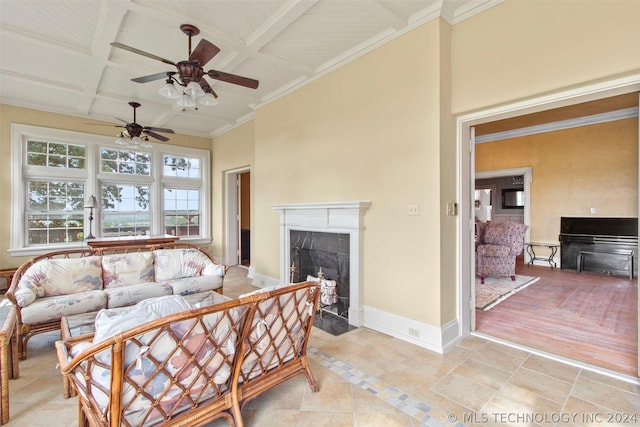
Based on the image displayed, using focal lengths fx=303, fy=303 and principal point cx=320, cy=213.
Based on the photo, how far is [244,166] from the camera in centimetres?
619

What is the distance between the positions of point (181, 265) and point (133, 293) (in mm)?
724

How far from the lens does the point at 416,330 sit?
2.89 meters

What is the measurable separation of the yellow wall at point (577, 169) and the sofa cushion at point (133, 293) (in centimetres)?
724

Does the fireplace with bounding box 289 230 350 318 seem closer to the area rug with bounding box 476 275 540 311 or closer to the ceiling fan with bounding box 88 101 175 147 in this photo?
the area rug with bounding box 476 275 540 311

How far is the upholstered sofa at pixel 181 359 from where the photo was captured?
1.25 m

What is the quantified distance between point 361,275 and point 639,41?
2.82 metres

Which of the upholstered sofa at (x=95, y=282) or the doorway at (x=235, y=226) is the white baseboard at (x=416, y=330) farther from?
the doorway at (x=235, y=226)

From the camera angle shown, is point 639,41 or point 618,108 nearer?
point 639,41

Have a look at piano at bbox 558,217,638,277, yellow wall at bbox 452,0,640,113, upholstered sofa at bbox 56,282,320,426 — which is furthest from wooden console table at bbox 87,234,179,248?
piano at bbox 558,217,638,277

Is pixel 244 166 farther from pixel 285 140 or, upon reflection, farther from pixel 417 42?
pixel 417 42

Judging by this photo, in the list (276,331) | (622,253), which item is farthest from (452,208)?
(622,253)

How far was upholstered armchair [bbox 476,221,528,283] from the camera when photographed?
5172 millimetres

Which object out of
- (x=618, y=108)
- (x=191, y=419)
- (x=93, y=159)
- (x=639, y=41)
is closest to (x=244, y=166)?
(x=93, y=159)

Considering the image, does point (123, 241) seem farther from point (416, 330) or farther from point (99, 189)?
point (416, 330)
